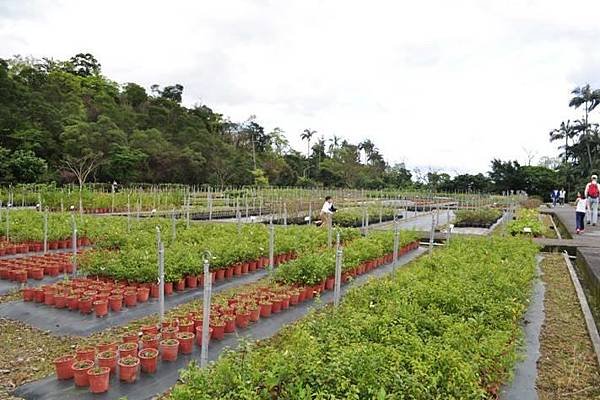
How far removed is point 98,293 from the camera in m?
5.99

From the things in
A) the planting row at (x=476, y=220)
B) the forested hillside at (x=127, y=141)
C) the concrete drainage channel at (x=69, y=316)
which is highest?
the forested hillside at (x=127, y=141)

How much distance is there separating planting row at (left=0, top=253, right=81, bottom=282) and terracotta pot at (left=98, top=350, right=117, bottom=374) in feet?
13.1

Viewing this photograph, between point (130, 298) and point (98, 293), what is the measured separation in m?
0.43

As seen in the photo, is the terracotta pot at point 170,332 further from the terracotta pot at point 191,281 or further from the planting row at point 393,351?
the terracotta pot at point 191,281

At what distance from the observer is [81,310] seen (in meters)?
5.60

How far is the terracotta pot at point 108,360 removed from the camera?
381cm

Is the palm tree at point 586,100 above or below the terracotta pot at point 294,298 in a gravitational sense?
above

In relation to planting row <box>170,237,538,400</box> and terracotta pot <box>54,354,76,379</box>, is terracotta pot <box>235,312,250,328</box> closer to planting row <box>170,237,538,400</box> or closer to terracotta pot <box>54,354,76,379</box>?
planting row <box>170,237,538,400</box>

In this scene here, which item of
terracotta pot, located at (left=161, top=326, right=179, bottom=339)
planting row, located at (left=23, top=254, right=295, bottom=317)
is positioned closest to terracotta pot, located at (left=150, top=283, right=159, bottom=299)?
planting row, located at (left=23, top=254, right=295, bottom=317)

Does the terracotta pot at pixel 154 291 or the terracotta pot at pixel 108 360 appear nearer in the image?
the terracotta pot at pixel 108 360

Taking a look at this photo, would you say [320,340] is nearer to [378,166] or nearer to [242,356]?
[242,356]

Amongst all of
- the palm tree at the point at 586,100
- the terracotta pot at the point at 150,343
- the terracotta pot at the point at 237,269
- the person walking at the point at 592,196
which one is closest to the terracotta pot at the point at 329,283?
the terracotta pot at the point at 237,269

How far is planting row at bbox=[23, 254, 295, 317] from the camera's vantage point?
5.61 meters

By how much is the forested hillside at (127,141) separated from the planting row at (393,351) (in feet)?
81.8
